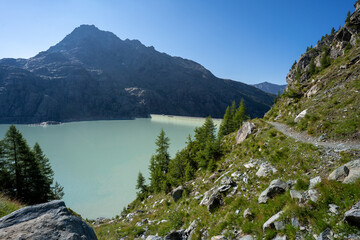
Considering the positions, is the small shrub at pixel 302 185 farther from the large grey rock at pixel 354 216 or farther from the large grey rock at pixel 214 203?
the large grey rock at pixel 214 203

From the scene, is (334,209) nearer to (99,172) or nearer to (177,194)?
(177,194)

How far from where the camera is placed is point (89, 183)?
29875 mm

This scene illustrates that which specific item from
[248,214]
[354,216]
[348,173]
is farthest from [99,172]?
[354,216]

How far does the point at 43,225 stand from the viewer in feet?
14.0

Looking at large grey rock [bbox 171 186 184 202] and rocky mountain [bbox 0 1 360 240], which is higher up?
rocky mountain [bbox 0 1 360 240]

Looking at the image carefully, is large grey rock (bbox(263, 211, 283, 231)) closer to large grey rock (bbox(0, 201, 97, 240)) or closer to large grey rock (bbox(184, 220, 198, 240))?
large grey rock (bbox(184, 220, 198, 240))

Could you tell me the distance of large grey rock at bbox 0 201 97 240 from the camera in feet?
13.0

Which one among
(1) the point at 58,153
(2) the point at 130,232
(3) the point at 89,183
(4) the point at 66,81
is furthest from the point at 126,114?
(2) the point at 130,232

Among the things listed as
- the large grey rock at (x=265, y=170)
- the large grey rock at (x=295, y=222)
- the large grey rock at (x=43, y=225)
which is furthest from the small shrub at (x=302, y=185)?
the large grey rock at (x=43, y=225)

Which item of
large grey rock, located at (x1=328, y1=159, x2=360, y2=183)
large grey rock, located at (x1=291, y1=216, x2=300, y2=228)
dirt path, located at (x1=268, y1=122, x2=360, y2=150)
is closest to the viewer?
large grey rock, located at (x1=291, y1=216, x2=300, y2=228)

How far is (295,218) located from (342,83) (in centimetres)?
1501

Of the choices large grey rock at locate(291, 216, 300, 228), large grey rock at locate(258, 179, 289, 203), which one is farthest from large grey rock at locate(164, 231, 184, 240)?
large grey rock at locate(291, 216, 300, 228)

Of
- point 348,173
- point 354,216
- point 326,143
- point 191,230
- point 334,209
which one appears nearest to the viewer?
point 354,216

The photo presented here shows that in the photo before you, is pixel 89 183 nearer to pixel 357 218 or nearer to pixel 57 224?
pixel 57 224
